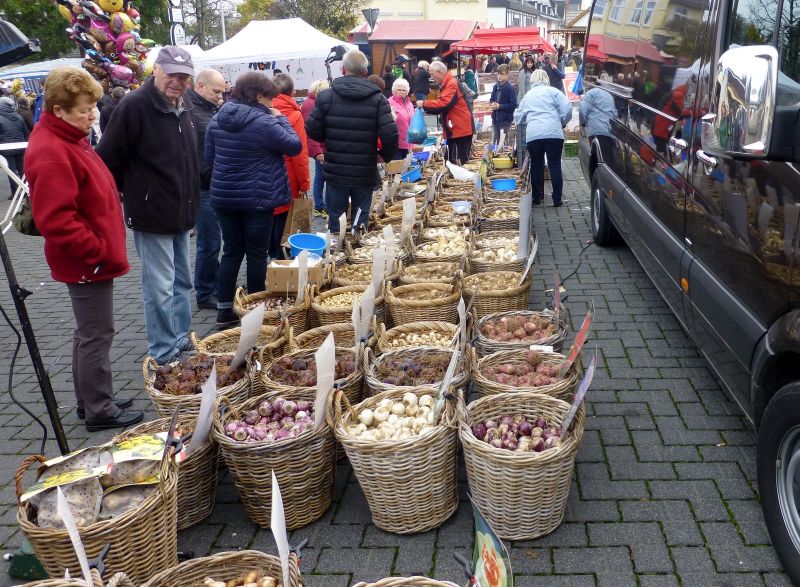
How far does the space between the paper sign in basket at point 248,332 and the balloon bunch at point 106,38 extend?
6559 millimetres

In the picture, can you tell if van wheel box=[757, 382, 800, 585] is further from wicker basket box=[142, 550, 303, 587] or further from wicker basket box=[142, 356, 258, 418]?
wicker basket box=[142, 356, 258, 418]

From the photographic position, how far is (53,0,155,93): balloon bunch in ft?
28.2

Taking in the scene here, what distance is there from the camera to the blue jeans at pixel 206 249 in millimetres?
5801

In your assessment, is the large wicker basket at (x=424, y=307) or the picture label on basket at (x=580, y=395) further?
the large wicker basket at (x=424, y=307)

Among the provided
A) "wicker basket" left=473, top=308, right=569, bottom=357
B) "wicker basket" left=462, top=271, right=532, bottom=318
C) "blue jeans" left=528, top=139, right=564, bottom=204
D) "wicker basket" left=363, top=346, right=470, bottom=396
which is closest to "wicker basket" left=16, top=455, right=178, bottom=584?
"wicker basket" left=363, top=346, right=470, bottom=396

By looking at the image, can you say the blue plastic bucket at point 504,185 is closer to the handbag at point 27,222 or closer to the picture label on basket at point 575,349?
the picture label on basket at point 575,349

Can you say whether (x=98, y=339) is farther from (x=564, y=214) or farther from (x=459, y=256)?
(x=564, y=214)

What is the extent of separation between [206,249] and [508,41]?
A: 66.4 ft

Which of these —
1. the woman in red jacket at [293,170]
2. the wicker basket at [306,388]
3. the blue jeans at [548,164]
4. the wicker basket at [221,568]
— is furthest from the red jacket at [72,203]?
the blue jeans at [548,164]

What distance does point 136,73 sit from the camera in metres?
9.12

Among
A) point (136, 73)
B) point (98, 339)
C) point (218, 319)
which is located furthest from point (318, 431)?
point (136, 73)

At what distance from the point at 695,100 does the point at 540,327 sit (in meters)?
1.44

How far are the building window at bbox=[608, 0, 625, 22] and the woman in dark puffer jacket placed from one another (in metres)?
2.78

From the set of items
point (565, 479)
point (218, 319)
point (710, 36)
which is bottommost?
point (218, 319)
